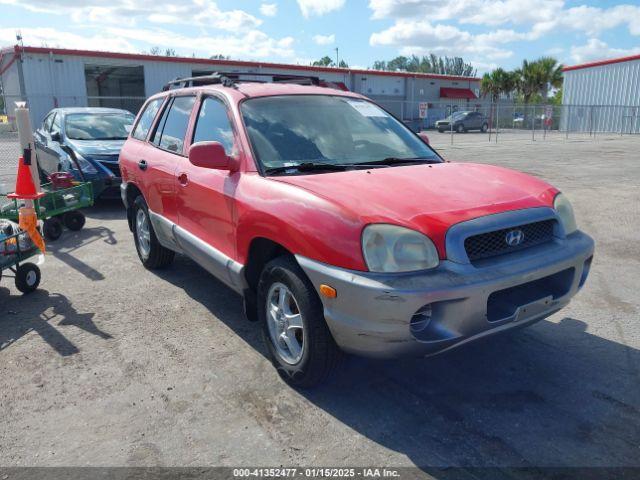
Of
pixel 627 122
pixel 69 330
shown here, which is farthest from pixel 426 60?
pixel 69 330

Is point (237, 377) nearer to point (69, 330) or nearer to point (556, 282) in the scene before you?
point (69, 330)

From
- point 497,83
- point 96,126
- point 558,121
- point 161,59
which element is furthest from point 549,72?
point 96,126

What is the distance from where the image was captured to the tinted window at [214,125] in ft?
13.2

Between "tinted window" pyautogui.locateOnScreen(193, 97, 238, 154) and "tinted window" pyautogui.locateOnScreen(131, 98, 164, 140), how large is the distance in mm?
1273

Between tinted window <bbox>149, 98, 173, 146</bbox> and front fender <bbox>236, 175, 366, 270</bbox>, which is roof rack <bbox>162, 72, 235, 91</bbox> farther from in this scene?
front fender <bbox>236, 175, 366, 270</bbox>

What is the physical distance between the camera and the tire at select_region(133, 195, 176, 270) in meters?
5.61

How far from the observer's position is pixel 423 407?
3.17 meters

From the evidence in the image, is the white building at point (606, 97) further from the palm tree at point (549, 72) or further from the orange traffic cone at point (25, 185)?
the orange traffic cone at point (25, 185)

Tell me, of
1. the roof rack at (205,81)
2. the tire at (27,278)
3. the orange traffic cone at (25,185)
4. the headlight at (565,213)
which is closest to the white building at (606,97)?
the roof rack at (205,81)

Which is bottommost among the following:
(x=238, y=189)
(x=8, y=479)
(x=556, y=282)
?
(x=8, y=479)

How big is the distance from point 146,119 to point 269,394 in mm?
3618

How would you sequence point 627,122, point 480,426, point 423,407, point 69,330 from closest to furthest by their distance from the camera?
point 480,426, point 423,407, point 69,330, point 627,122

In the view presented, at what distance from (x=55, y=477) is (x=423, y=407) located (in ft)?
6.47

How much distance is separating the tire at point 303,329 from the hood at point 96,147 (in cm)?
691
